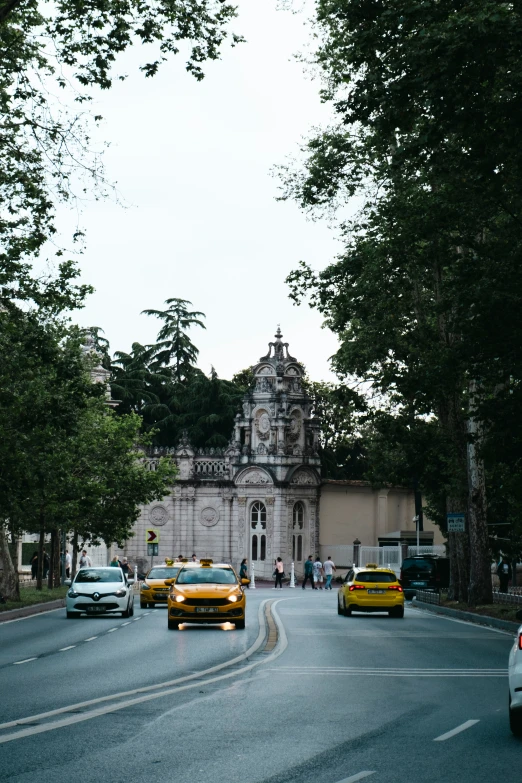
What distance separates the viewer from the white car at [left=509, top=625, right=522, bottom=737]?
1093 cm

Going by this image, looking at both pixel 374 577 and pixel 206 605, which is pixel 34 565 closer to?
pixel 374 577

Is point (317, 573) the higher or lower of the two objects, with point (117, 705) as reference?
higher

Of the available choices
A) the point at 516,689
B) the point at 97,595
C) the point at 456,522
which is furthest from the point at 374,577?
the point at 516,689

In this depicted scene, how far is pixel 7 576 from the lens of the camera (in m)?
39.9

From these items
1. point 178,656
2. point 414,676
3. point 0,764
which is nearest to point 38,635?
point 178,656

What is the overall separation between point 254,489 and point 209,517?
3.11m

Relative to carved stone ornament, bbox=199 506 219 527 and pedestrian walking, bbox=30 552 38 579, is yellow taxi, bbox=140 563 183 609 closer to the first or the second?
pedestrian walking, bbox=30 552 38 579

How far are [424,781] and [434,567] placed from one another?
4503cm

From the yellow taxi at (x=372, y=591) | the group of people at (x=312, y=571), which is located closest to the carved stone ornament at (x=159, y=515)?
the group of people at (x=312, y=571)

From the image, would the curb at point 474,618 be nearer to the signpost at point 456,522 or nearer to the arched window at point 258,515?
the signpost at point 456,522

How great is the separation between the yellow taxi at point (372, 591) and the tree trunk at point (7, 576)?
11287mm

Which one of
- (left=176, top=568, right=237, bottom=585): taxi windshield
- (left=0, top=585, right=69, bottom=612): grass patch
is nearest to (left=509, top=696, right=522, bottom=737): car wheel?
(left=176, top=568, right=237, bottom=585): taxi windshield

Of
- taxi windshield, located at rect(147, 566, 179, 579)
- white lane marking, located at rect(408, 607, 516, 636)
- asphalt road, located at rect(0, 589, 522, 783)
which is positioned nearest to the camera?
asphalt road, located at rect(0, 589, 522, 783)

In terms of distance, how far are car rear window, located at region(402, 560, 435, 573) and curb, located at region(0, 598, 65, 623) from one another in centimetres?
1632
